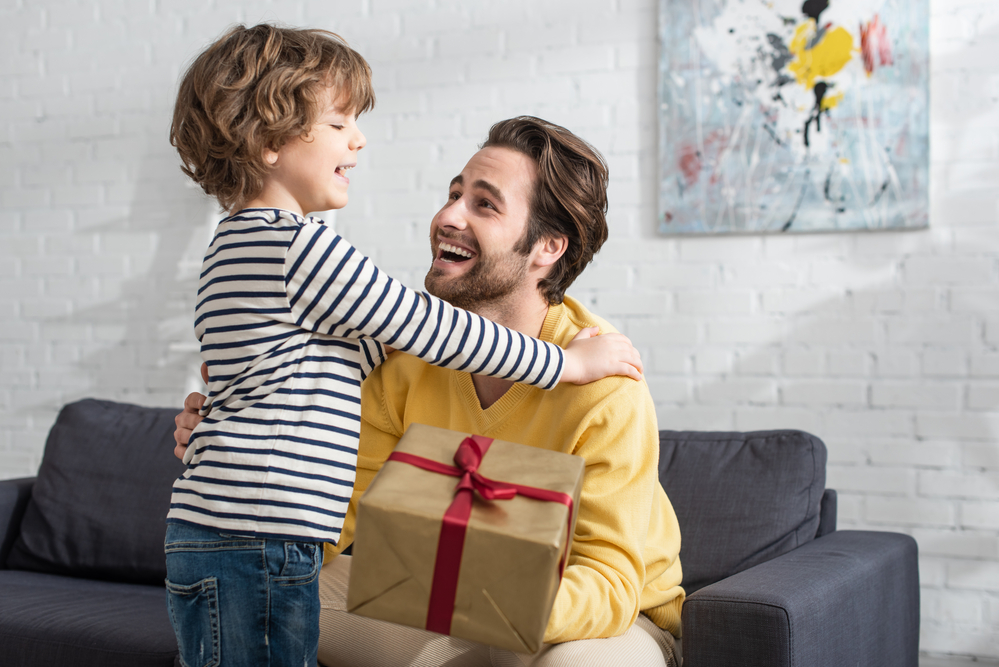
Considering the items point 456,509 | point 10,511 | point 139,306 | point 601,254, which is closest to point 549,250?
point 456,509

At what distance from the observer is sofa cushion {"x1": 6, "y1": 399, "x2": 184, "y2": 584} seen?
2.10m

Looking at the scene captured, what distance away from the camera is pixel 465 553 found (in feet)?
2.79

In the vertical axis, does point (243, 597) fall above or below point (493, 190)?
below

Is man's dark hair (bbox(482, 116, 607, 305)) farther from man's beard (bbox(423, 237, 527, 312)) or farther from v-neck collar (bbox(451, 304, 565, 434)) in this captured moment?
v-neck collar (bbox(451, 304, 565, 434))

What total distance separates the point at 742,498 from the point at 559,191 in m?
0.76

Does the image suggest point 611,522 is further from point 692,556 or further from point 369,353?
point 692,556

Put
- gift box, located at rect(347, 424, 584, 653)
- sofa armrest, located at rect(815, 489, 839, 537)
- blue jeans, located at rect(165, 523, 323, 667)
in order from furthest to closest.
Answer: sofa armrest, located at rect(815, 489, 839, 537) → blue jeans, located at rect(165, 523, 323, 667) → gift box, located at rect(347, 424, 584, 653)

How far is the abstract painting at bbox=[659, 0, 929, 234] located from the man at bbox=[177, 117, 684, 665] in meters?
1.08

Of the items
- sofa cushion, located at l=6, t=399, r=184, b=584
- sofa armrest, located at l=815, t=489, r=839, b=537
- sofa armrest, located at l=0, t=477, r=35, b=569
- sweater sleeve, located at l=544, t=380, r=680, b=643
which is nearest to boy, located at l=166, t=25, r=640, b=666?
sweater sleeve, located at l=544, t=380, r=680, b=643

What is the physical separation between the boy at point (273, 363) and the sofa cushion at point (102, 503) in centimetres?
106

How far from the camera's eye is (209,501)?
110 cm

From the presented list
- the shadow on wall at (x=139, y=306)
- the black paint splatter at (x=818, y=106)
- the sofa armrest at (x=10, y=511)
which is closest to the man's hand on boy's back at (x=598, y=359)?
the black paint splatter at (x=818, y=106)

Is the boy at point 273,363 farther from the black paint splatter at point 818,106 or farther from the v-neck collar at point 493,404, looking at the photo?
the black paint splatter at point 818,106

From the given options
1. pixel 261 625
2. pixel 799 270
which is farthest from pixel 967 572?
pixel 261 625
